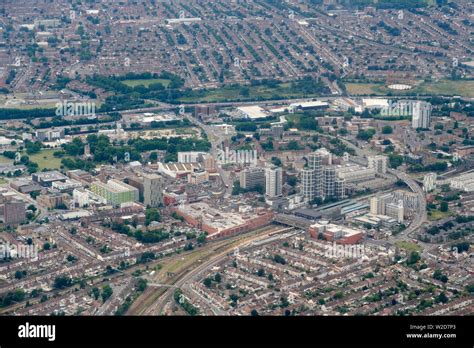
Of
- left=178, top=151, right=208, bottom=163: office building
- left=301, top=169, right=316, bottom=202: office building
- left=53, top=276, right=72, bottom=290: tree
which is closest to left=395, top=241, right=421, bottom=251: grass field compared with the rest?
left=301, top=169, right=316, bottom=202: office building

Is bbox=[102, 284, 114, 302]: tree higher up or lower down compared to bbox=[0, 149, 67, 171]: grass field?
lower down

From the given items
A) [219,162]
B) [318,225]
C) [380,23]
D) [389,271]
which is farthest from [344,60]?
[389,271]

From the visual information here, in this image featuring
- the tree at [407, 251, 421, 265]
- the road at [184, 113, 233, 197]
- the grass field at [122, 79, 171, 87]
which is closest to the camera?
the tree at [407, 251, 421, 265]

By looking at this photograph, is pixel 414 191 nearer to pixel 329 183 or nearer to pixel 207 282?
pixel 329 183

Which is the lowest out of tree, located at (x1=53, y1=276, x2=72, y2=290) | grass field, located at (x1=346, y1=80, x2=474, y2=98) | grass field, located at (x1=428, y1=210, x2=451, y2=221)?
grass field, located at (x1=428, y1=210, x2=451, y2=221)

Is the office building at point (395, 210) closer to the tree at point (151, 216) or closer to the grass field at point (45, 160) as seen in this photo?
the tree at point (151, 216)

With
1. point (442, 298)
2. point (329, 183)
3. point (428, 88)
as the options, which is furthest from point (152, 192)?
point (428, 88)

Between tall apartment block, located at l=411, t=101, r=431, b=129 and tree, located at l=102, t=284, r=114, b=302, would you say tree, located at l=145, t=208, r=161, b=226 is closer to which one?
tree, located at l=102, t=284, r=114, b=302

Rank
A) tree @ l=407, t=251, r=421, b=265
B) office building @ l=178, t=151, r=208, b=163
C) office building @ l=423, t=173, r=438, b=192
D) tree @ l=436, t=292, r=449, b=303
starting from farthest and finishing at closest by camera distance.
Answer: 1. office building @ l=178, t=151, r=208, b=163
2. office building @ l=423, t=173, r=438, b=192
3. tree @ l=407, t=251, r=421, b=265
4. tree @ l=436, t=292, r=449, b=303
